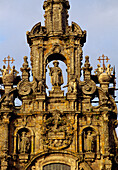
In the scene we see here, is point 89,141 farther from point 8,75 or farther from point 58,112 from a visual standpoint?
point 8,75

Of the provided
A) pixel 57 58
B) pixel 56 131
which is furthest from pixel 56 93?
pixel 57 58

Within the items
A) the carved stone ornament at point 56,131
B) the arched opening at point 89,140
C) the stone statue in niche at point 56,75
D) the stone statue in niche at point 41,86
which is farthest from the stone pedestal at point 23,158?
the stone statue in niche at point 56,75

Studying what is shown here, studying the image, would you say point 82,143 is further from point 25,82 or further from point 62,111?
point 25,82

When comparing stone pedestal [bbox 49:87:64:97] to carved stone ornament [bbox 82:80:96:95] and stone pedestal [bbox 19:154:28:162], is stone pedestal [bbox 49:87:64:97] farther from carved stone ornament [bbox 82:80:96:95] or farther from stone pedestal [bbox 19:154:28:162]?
stone pedestal [bbox 19:154:28:162]

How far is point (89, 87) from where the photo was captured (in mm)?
43844

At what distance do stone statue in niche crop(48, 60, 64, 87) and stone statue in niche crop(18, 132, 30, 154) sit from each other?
3619 millimetres

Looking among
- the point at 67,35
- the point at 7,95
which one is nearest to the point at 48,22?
the point at 67,35

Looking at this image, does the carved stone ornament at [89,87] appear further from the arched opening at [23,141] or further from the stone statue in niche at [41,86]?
the arched opening at [23,141]

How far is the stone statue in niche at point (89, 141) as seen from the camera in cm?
4211

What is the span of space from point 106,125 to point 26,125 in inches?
178

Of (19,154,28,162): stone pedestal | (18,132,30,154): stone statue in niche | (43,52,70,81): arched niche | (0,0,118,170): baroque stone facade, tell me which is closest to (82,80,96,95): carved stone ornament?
(0,0,118,170): baroque stone facade

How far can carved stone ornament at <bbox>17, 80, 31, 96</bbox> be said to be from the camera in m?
43.7

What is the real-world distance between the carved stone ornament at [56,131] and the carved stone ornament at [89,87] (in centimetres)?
205

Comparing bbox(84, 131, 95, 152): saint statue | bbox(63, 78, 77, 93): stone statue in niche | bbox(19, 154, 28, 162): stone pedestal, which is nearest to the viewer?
bbox(19, 154, 28, 162): stone pedestal
